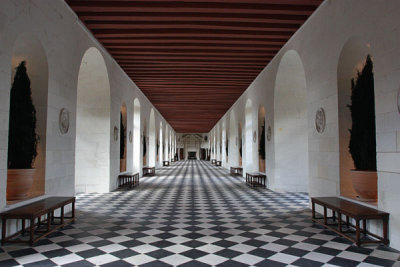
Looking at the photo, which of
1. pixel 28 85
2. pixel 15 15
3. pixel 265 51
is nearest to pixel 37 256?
pixel 28 85

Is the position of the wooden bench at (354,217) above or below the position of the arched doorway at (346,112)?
below

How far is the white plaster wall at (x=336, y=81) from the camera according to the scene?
3645mm

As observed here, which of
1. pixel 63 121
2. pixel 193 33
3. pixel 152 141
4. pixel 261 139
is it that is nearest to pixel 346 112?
pixel 193 33

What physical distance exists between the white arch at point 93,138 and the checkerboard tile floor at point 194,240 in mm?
2023

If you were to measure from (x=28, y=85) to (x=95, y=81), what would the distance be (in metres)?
3.81

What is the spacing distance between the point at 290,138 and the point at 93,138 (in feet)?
18.7

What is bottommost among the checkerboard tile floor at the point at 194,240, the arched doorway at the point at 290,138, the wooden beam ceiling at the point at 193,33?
the checkerboard tile floor at the point at 194,240

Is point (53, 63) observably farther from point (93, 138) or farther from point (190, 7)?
point (93, 138)

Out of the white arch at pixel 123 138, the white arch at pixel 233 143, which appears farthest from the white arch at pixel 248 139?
the white arch at pixel 123 138

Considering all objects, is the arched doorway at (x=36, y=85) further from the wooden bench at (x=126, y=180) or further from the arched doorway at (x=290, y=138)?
the arched doorway at (x=290, y=138)

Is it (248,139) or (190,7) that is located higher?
(190,7)

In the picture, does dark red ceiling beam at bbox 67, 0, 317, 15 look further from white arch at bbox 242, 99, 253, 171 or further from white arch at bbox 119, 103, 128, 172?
white arch at bbox 242, 99, 253, 171

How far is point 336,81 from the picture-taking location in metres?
5.13

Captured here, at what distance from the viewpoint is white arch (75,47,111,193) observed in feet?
27.6
